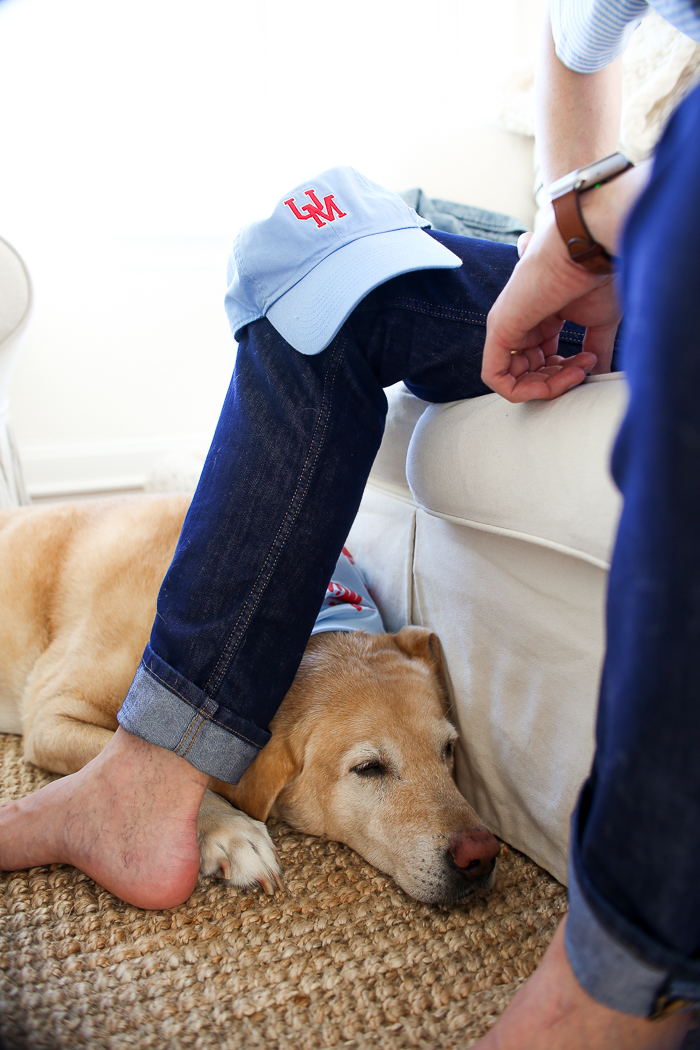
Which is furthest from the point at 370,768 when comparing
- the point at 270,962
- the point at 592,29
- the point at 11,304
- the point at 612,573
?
the point at 11,304

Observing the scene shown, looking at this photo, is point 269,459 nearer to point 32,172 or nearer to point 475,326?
point 475,326

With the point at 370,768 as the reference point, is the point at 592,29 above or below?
above

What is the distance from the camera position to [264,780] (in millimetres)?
1009

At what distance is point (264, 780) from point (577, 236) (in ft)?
2.85

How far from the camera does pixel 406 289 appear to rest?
96 cm

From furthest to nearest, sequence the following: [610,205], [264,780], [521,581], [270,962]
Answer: [264,780] < [521,581] < [270,962] < [610,205]

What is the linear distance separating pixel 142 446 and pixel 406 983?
237cm

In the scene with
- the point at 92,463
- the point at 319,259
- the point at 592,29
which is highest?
the point at 592,29

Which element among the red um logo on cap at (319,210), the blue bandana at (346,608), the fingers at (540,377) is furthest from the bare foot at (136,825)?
the red um logo on cap at (319,210)

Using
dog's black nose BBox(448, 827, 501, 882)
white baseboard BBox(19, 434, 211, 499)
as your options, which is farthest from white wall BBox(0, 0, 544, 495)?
dog's black nose BBox(448, 827, 501, 882)

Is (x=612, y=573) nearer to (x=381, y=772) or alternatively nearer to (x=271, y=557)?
(x=271, y=557)

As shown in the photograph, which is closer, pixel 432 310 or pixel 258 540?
pixel 258 540

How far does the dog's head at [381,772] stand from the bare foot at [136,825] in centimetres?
20

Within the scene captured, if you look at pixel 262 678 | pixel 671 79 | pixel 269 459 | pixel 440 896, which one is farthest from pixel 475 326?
pixel 671 79
